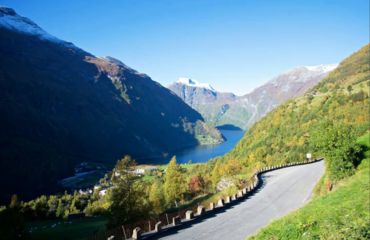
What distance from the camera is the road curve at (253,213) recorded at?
23.8m

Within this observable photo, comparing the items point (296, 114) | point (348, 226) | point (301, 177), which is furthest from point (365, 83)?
point (348, 226)

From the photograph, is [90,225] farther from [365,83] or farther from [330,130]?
[365,83]

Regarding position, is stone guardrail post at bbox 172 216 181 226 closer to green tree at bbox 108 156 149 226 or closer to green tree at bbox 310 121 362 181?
green tree at bbox 310 121 362 181

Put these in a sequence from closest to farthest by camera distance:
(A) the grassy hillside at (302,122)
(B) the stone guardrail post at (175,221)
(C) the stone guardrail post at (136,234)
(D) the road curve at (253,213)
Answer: (C) the stone guardrail post at (136,234)
(D) the road curve at (253,213)
(B) the stone guardrail post at (175,221)
(A) the grassy hillside at (302,122)

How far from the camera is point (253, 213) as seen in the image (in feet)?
100.0

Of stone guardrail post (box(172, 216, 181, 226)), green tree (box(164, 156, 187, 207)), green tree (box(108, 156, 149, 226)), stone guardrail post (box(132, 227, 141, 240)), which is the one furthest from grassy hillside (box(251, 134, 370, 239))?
green tree (box(164, 156, 187, 207))

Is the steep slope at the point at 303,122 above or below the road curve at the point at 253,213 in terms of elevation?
above

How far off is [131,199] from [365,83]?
154 m

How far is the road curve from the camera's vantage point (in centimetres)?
2375

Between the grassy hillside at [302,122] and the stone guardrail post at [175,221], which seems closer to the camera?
the stone guardrail post at [175,221]

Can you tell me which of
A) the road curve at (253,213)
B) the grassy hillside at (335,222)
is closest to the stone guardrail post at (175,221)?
the road curve at (253,213)

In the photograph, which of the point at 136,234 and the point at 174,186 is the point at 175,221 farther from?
the point at 174,186

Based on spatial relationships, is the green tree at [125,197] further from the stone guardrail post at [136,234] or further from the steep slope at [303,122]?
the steep slope at [303,122]

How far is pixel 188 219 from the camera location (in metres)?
27.7
